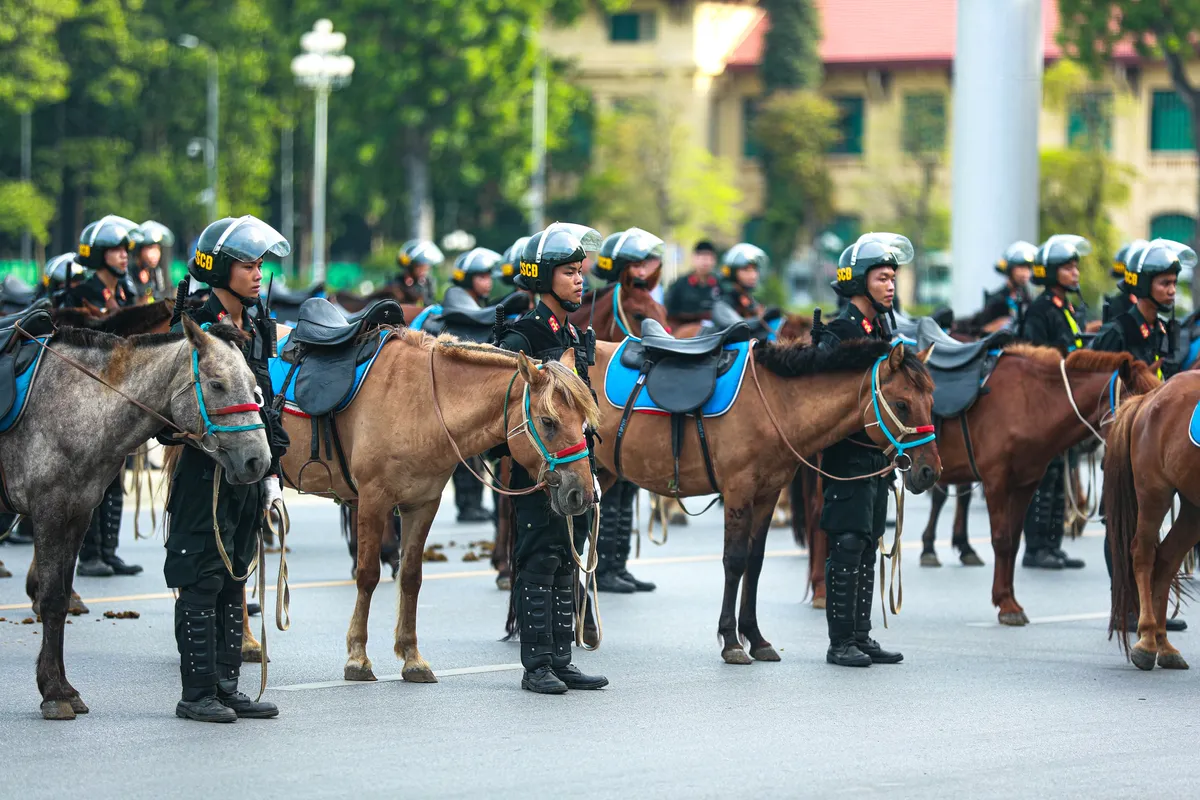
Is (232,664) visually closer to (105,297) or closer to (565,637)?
(565,637)

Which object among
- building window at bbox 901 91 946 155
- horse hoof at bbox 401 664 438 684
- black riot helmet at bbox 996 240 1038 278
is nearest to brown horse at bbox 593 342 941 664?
horse hoof at bbox 401 664 438 684

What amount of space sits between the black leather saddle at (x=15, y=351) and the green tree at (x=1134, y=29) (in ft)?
119

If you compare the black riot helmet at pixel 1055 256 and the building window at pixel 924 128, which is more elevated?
the building window at pixel 924 128

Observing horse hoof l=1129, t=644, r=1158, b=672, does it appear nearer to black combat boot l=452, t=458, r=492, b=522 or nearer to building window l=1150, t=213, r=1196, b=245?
black combat boot l=452, t=458, r=492, b=522

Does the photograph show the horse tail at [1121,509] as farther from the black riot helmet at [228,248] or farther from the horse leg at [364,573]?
the black riot helmet at [228,248]

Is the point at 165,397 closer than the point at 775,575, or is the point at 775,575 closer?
the point at 165,397

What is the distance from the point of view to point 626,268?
14.6 m

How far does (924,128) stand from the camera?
6269 centimetres

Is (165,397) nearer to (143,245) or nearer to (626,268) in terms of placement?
(626,268)

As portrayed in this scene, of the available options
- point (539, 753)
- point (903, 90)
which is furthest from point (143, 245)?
point (903, 90)

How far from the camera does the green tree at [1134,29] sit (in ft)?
135

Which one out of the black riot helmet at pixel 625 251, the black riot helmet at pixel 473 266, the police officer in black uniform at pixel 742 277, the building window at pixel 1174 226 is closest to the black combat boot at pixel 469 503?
the black riot helmet at pixel 473 266

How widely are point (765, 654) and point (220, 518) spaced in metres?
3.53

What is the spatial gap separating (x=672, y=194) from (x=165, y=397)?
54.7 metres
